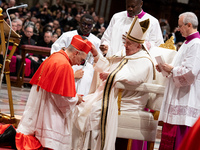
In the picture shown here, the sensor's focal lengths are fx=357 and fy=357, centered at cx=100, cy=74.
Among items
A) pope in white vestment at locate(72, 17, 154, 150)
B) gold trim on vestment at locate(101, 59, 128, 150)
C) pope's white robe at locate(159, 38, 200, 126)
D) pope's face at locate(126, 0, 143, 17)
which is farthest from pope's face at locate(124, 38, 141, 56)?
pope's face at locate(126, 0, 143, 17)

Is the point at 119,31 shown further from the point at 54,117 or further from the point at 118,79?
the point at 54,117

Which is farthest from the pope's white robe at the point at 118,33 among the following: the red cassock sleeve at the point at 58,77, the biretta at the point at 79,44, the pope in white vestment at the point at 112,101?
the red cassock sleeve at the point at 58,77

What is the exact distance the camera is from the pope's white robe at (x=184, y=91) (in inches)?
154

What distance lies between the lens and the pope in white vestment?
407cm

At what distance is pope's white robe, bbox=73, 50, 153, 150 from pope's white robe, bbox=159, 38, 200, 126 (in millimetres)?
321

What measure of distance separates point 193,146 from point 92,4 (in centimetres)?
2023

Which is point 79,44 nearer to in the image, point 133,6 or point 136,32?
point 136,32

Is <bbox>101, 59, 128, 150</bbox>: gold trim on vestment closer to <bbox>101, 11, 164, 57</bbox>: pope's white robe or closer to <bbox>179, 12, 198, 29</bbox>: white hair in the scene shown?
<bbox>179, 12, 198, 29</bbox>: white hair

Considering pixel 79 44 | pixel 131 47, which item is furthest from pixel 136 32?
pixel 79 44

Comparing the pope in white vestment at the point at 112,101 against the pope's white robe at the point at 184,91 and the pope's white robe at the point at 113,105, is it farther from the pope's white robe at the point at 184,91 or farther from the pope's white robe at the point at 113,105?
the pope's white robe at the point at 184,91

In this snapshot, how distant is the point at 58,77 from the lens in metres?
3.82

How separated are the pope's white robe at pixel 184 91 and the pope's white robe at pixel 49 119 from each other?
3.52ft

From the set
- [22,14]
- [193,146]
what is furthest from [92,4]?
[193,146]

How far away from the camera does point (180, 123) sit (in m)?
3.97
